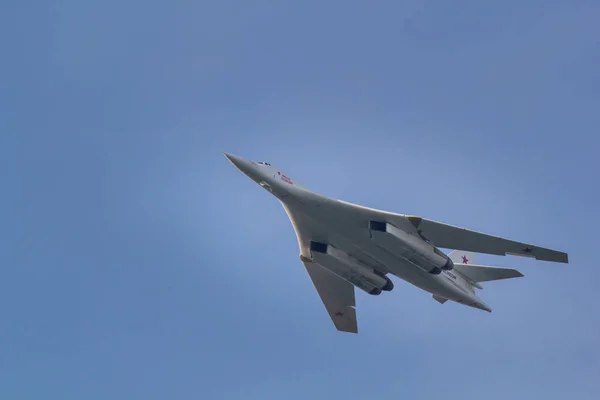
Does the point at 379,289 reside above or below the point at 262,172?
below

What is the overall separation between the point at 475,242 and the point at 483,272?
4729mm

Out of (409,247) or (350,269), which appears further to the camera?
(350,269)

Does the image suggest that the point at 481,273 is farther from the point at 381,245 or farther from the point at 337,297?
the point at 337,297

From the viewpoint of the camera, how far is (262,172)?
135ft

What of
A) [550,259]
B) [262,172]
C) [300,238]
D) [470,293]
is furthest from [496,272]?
[262,172]

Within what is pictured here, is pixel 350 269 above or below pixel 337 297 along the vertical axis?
above

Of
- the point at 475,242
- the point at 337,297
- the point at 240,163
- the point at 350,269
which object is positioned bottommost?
the point at 337,297

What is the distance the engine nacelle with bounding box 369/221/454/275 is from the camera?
40.3 metres

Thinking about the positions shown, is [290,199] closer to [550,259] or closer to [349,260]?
[349,260]

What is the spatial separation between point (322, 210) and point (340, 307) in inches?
399

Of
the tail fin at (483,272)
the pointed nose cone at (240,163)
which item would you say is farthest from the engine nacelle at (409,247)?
the pointed nose cone at (240,163)

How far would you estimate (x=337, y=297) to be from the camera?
160 feet

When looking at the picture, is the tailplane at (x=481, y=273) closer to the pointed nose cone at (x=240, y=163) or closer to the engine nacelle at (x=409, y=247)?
the engine nacelle at (x=409, y=247)

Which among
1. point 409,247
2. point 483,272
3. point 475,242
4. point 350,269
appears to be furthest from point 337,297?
point 475,242
